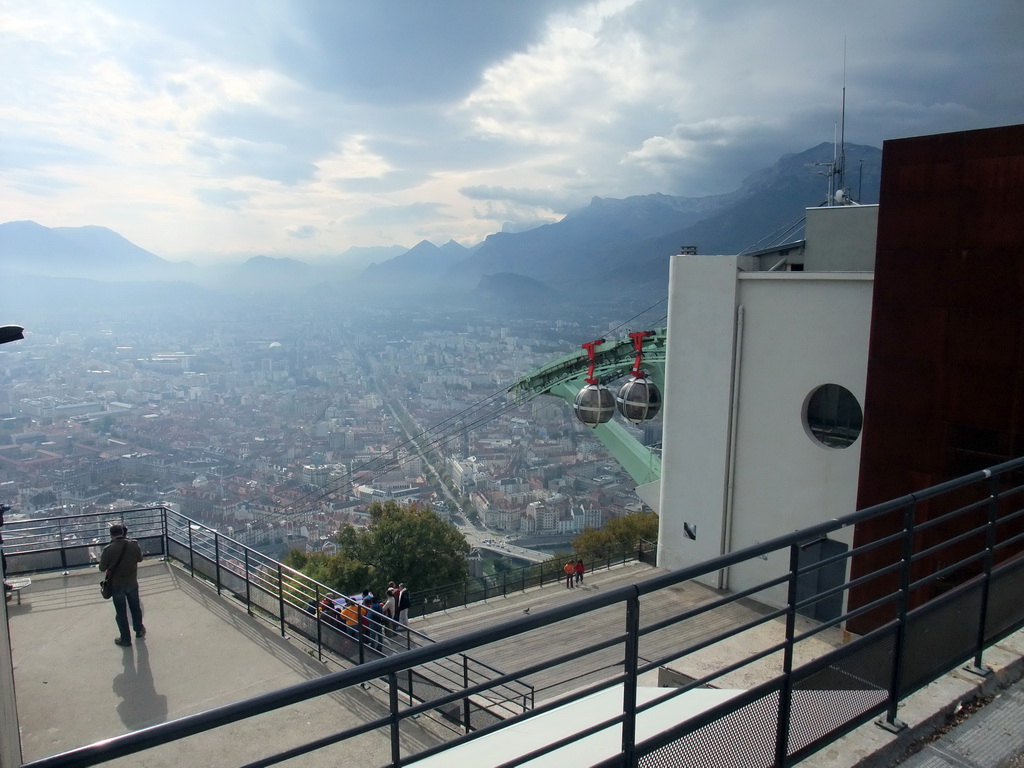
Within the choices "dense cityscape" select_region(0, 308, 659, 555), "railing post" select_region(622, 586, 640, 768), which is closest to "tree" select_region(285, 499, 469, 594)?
"dense cityscape" select_region(0, 308, 659, 555)

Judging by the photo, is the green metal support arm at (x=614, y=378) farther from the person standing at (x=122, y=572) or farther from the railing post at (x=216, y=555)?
the person standing at (x=122, y=572)

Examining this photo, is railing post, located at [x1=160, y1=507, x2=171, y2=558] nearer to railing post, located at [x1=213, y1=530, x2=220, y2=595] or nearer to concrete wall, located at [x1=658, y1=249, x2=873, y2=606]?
railing post, located at [x1=213, y1=530, x2=220, y2=595]

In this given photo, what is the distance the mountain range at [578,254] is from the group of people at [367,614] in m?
3.74

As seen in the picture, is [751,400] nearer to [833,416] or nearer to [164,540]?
[833,416]

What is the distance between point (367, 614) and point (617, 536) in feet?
76.9

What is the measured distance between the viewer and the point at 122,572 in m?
6.39

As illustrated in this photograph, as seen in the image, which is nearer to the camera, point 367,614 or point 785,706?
point 785,706

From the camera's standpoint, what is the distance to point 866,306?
11578 millimetres

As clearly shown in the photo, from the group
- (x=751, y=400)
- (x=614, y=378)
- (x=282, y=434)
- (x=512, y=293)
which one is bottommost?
(x=282, y=434)

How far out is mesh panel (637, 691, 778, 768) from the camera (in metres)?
2.62

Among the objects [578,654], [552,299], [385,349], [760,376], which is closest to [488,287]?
[552,299]

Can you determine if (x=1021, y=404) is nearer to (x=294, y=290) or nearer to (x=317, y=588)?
(x=317, y=588)

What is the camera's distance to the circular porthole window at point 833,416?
1227 centimetres

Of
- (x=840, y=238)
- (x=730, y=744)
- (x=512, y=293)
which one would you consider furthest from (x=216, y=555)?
(x=512, y=293)
